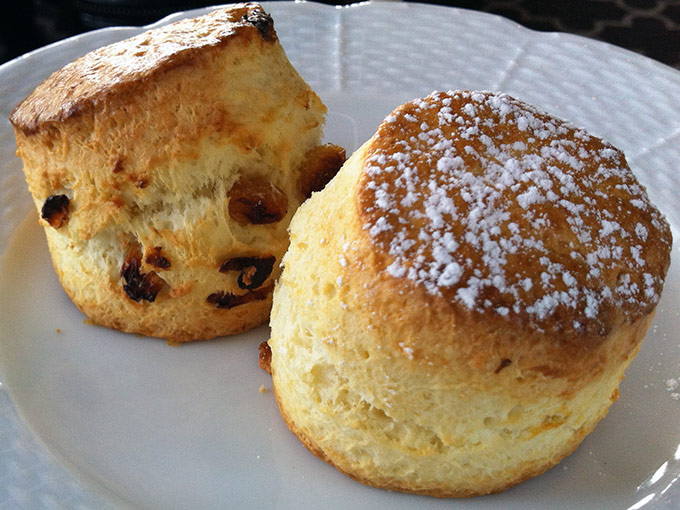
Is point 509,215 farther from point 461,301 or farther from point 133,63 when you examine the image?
point 133,63

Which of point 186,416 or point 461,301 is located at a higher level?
point 461,301

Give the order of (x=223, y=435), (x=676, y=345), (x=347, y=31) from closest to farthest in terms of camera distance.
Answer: (x=223, y=435) → (x=676, y=345) → (x=347, y=31)

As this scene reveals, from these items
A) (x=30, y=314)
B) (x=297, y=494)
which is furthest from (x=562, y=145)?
(x=30, y=314)

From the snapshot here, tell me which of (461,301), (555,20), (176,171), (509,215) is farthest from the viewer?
(555,20)

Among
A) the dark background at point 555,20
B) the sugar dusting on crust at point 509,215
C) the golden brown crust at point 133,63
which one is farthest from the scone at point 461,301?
the dark background at point 555,20

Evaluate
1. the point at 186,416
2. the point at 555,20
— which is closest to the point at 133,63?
the point at 186,416

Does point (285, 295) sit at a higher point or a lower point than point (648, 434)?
higher

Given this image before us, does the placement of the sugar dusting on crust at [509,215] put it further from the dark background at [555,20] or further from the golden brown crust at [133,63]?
the dark background at [555,20]

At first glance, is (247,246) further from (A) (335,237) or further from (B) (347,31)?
(B) (347,31)
